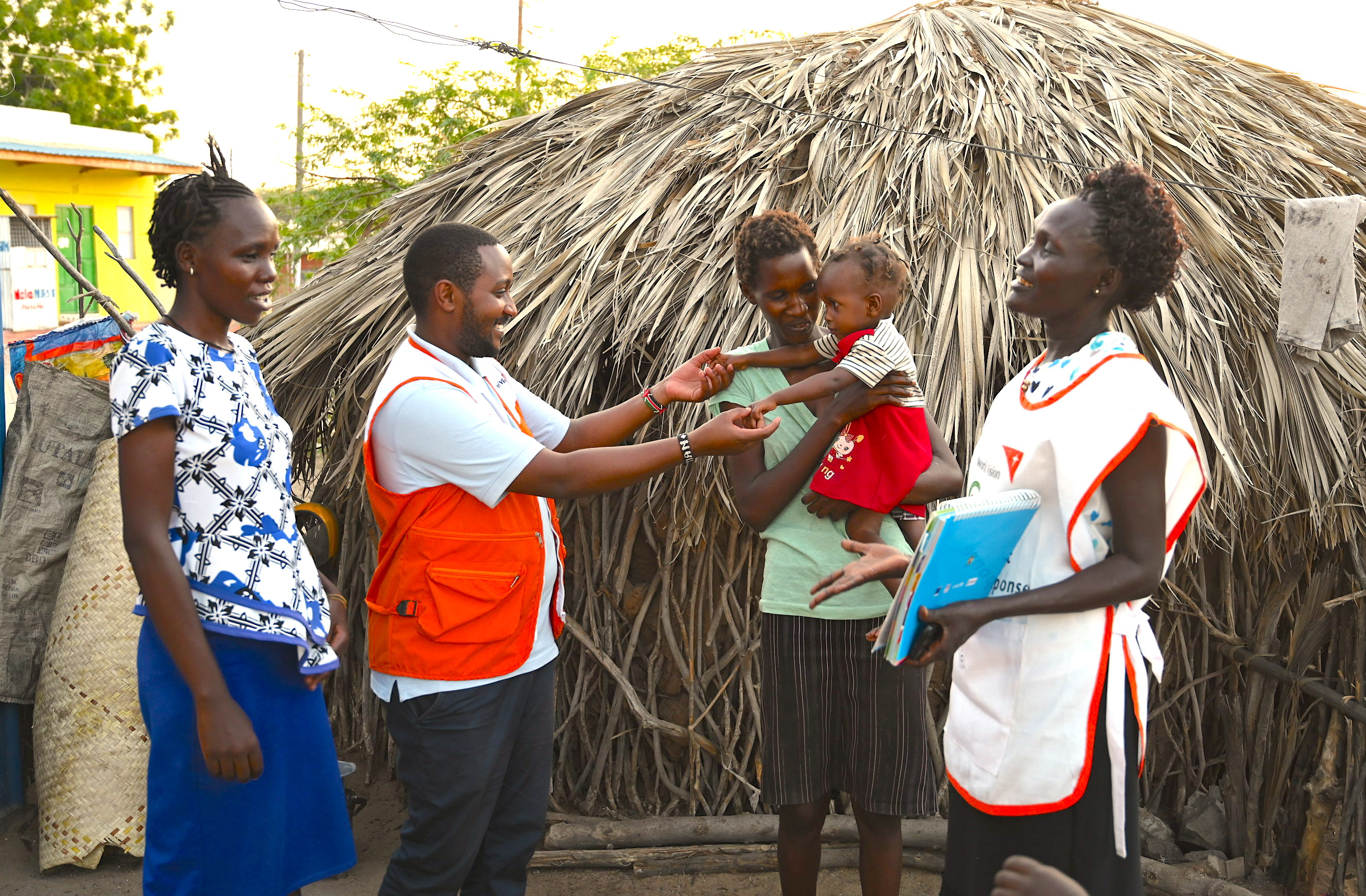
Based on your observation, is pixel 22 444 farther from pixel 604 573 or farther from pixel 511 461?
pixel 511 461

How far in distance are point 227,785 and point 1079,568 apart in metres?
1.77

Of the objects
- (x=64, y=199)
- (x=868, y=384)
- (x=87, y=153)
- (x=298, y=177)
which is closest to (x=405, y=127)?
(x=298, y=177)

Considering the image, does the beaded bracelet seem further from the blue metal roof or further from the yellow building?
the yellow building

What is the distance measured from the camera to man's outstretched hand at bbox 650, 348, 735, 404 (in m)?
2.71

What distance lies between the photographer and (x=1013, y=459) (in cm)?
195

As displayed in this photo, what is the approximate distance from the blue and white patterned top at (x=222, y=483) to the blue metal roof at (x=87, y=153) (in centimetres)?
1593

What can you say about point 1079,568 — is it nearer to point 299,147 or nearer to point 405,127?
point 405,127

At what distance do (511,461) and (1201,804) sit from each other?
347 centimetres

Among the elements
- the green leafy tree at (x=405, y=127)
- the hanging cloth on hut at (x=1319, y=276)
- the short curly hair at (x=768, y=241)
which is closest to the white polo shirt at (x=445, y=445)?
the short curly hair at (x=768, y=241)

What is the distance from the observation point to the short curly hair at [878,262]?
102 inches

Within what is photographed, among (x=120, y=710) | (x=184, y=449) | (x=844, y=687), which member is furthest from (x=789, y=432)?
(x=120, y=710)

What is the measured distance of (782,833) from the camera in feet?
8.76

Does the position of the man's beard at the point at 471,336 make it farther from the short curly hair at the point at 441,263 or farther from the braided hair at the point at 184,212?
the braided hair at the point at 184,212

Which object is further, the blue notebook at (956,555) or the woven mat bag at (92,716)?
the woven mat bag at (92,716)
